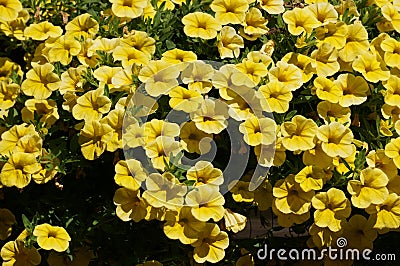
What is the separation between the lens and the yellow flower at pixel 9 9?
2.35 metres

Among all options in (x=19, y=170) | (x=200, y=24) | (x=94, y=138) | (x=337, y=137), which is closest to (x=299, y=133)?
(x=337, y=137)

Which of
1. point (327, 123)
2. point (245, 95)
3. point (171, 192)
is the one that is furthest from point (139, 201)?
point (327, 123)

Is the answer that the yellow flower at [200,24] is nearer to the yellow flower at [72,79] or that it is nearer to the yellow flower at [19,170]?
the yellow flower at [72,79]

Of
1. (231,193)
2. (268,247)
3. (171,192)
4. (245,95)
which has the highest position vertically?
(245,95)

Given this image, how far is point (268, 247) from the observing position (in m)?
2.26

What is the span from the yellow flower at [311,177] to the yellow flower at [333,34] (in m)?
0.41

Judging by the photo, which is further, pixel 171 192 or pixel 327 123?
pixel 327 123

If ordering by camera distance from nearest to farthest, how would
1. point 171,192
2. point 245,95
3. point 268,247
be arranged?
point 171,192 → point 245,95 → point 268,247

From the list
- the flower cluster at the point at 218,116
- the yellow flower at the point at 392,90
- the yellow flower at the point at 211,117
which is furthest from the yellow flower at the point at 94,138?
the yellow flower at the point at 392,90

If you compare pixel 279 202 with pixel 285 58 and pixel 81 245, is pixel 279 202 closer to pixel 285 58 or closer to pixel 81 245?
pixel 285 58

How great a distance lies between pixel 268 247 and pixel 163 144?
59cm
